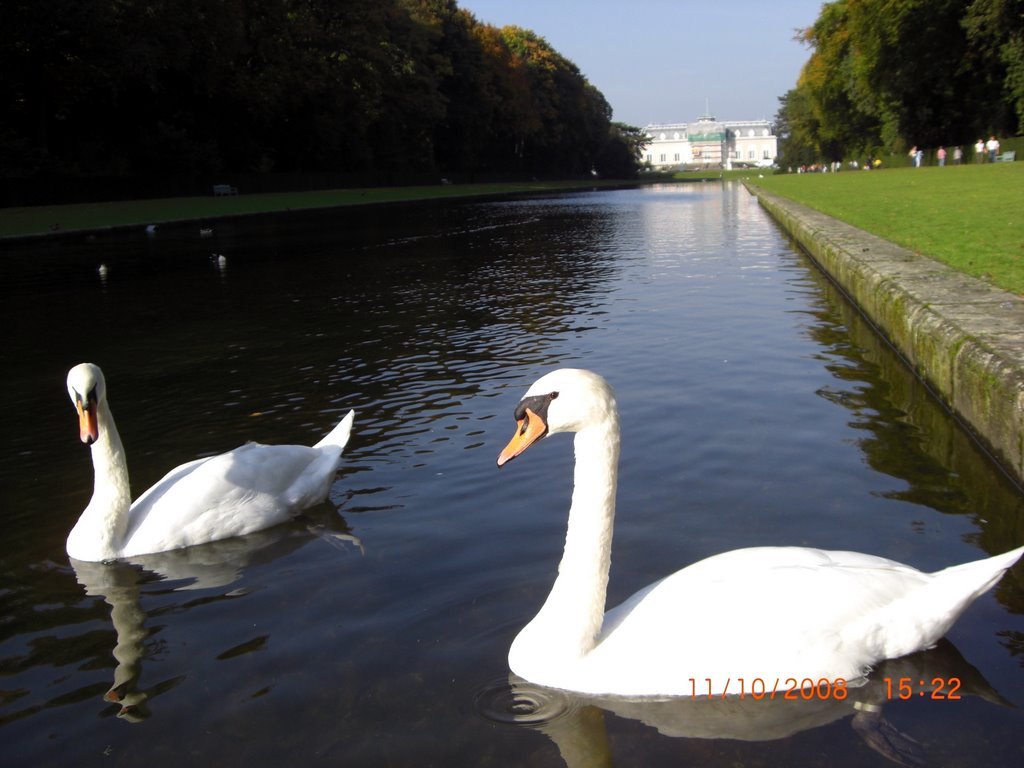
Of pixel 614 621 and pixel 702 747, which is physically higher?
pixel 614 621

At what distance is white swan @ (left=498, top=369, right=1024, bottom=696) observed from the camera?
3.43 m

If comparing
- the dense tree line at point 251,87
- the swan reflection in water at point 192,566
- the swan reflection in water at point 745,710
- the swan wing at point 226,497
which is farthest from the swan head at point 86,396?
the dense tree line at point 251,87

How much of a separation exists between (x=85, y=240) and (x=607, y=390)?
93.5ft

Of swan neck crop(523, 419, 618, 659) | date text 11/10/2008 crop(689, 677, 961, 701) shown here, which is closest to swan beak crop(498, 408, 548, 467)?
swan neck crop(523, 419, 618, 659)

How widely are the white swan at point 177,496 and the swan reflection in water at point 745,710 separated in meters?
2.37

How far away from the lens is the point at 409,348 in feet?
35.0

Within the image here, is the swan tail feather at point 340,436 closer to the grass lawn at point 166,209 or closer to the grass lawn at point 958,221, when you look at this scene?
the grass lawn at point 958,221

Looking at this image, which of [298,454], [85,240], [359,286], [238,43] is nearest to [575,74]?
[238,43]

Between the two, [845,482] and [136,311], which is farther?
[136,311]

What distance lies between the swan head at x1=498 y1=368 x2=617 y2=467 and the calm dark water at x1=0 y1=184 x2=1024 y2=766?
2.79ft

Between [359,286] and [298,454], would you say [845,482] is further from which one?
[359,286]

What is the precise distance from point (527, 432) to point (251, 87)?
5069 cm

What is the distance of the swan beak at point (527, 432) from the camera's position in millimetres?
3432

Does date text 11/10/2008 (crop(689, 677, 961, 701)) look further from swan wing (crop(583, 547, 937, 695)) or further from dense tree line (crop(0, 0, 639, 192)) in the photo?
dense tree line (crop(0, 0, 639, 192))
